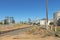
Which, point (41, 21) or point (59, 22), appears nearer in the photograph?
point (59, 22)

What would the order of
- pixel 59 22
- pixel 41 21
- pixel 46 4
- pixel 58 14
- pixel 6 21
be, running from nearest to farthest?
pixel 46 4, pixel 59 22, pixel 58 14, pixel 6 21, pixel 41 21

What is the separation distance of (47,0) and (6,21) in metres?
117

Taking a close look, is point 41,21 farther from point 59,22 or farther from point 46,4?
point 46,4

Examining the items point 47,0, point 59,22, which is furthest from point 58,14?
point 47,0

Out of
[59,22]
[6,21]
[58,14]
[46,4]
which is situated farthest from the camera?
[6,21]

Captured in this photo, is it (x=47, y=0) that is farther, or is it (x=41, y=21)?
(x=41, y=21)

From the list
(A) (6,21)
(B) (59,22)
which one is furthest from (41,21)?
(B) (59,22)

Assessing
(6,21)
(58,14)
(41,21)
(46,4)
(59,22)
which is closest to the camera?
(46,4)

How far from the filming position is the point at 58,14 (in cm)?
9756

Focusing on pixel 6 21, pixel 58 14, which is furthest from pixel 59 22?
pixel 6 21

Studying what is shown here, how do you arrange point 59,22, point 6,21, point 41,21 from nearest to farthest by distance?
point 59,22
point 6,21
point 41,21

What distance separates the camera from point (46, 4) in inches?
1422

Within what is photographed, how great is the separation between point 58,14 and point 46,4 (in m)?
62.9

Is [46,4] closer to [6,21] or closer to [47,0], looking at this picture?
[47,0]
